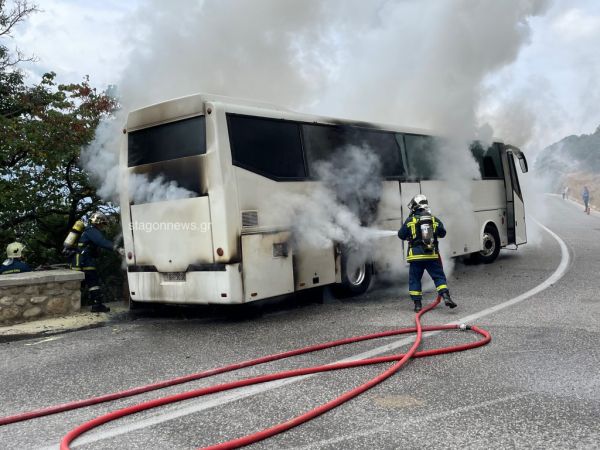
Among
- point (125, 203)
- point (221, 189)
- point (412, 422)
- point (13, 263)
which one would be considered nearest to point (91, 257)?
point (13, 263)

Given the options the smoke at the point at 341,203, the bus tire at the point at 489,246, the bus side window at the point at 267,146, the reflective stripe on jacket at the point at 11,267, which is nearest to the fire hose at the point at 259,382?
the smoke at the point at 341,203

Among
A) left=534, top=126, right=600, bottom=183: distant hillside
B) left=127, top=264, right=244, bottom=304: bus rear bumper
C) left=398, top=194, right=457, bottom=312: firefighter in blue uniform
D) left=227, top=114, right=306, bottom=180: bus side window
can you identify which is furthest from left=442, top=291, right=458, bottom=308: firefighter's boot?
left=534, top=126, right=600, bottom=183: distant hillside

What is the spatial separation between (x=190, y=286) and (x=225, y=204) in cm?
120

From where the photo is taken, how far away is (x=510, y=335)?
5.75 meters

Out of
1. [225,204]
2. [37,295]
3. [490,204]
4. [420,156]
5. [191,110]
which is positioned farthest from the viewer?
[490,204]

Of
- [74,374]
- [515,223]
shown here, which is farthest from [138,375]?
[515,223]

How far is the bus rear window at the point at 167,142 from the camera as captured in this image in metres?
6.91

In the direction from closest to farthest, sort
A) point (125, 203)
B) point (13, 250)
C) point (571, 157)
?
1. point (125, 203)
2. point (13, 250)
3. point (571, 157)

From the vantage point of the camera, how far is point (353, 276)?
870 centimetres

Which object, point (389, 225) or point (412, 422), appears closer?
point (412, 422)

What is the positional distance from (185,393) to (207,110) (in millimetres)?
3756

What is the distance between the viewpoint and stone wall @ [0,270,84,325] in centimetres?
740

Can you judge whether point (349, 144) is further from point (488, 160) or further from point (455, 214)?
point (488, 160)

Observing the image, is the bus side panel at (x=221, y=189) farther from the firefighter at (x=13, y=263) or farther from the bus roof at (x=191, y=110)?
the firefighter at (x=13, y=263)
